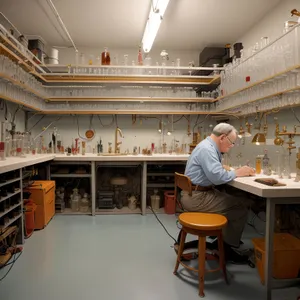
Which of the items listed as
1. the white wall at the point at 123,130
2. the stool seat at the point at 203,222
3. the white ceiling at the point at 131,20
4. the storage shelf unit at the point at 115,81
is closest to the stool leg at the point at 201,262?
the stool seat at the point at 203,222

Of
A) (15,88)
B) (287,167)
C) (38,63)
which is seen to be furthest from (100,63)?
(287,167)

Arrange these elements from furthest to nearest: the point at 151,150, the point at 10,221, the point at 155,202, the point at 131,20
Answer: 1. the point at 151,150
2. the point at 155,202
3. the point at 131,20
4. the point at 10,221

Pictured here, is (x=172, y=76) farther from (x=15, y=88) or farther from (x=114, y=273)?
(x=114, y=273)

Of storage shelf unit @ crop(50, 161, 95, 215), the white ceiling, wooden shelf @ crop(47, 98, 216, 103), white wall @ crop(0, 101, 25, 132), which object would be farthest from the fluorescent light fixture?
white wall @ crop(0, 101, 25, 132)

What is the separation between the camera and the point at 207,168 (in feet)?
7.28

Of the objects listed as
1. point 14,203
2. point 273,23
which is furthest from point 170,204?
point 273,23

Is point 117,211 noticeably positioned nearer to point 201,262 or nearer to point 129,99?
point 129,99

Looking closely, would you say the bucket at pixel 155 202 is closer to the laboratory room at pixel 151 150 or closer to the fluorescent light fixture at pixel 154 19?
the laboratory room at pixel 151 150

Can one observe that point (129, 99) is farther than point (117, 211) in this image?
Yes

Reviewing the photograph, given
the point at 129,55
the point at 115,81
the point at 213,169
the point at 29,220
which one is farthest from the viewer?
the point at 129,55

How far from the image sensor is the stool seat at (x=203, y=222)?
1884 mm

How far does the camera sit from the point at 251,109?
11.1ft

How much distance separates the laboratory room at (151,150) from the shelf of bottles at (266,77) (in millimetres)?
19

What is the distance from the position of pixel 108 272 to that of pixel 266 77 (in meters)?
2.62
